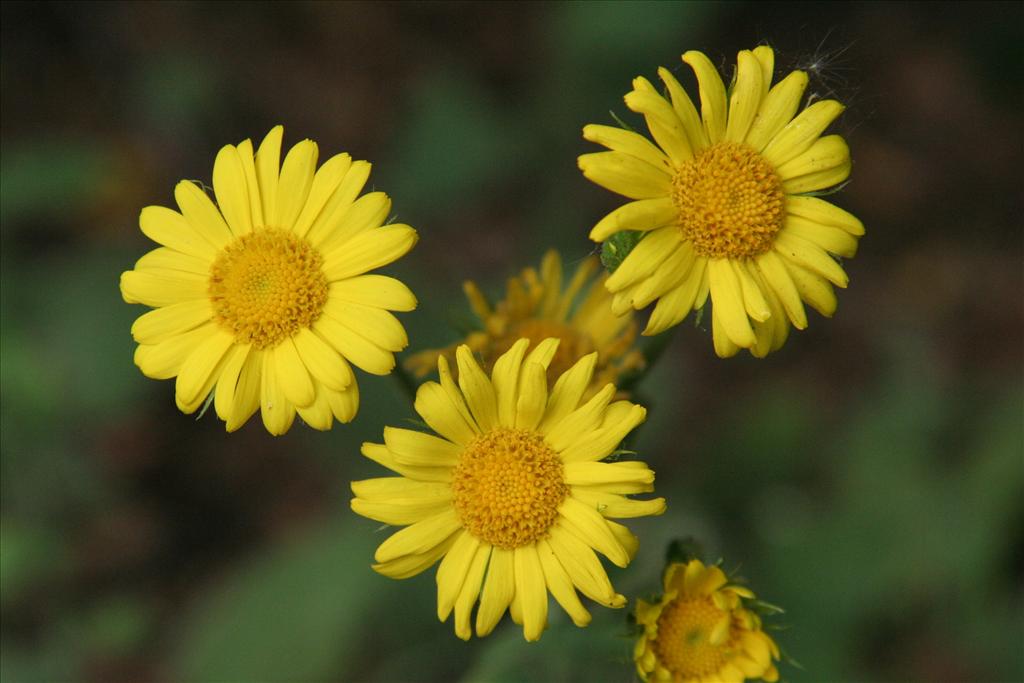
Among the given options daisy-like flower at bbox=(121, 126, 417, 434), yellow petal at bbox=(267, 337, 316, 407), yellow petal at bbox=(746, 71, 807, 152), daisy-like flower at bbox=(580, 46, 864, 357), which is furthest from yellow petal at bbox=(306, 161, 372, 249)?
yellow petal at bbox=(746, 71, 807, 152)

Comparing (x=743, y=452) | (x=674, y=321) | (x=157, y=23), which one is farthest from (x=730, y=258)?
(x=157, y=23)

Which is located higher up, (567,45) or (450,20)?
(450,20)

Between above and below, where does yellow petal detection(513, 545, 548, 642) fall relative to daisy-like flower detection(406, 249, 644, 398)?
below

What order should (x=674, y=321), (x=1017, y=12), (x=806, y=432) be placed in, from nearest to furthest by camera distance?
1. (x=674, y=321)
2. (x=806, y=432)
3. (x=1017, y=12)

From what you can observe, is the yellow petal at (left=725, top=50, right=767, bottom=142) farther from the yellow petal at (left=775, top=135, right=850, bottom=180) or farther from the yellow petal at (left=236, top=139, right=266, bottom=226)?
the yellow petal at (left=236, top=139, right=266, bottom=226)

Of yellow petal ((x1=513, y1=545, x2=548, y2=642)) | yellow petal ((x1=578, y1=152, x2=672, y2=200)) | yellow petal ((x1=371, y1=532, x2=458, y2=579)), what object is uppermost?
yellow petal ((x1=578, y1=152, x2=672, y2=200))

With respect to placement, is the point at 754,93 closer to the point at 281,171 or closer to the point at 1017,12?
the point at 281,171

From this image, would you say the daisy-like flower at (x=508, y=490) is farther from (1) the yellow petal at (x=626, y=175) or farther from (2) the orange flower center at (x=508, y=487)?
(1) the yellow petal at (x=626, y=175)

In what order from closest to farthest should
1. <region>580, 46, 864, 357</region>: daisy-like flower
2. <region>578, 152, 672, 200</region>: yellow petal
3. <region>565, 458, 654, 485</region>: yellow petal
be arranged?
1. <region>565, 458, 654, 485</region>: yellow petal
2. <region>578, 152, 672, 200</region>: yellow petal
3. <region>580, 46, 864, 357</region>: daisy-like flower
